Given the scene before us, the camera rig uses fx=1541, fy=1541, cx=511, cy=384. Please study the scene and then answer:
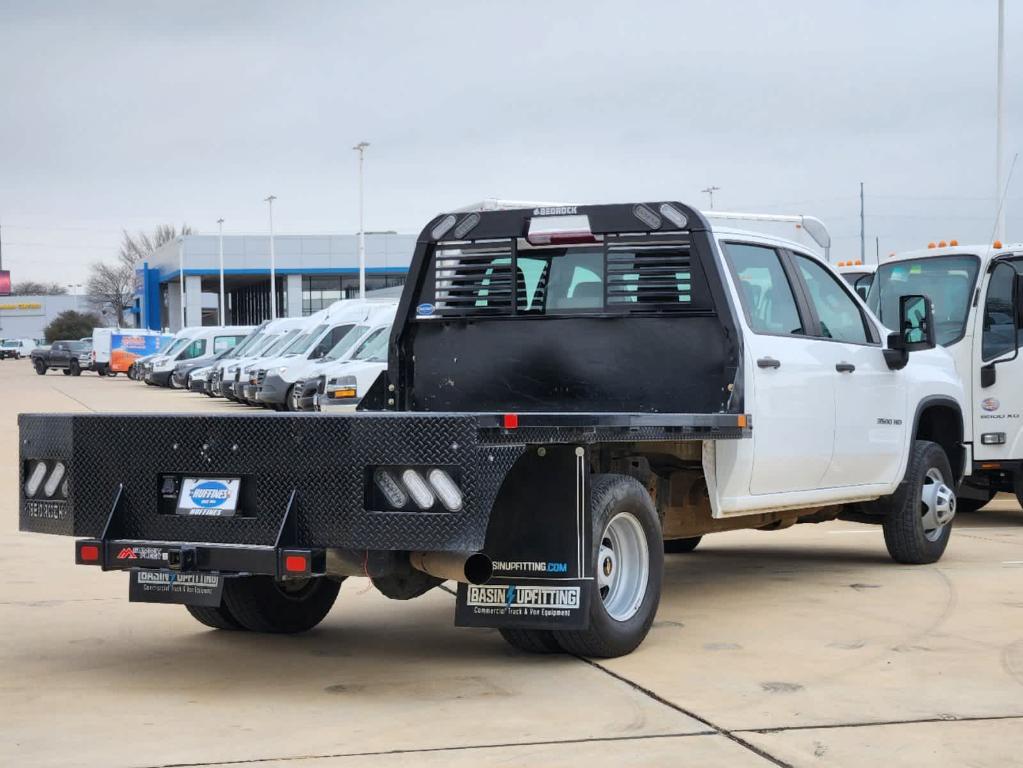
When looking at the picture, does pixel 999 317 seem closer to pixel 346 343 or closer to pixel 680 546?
pixel 680 546

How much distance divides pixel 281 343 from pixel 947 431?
2468 cm

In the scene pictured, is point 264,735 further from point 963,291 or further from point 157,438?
point 963,291

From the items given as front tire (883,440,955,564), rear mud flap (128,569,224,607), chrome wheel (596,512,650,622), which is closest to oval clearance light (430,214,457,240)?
chrome wheel (596,512,650,622)

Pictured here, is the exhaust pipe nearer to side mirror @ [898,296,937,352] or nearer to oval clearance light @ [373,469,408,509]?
oval clearance light @ [373,469,408,509]

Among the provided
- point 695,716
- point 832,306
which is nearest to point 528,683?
point 695,716

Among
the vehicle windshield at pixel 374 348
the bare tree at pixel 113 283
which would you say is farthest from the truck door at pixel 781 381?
the bare tree at pixel 113 283

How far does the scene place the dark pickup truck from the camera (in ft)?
220

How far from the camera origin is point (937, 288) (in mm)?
13398

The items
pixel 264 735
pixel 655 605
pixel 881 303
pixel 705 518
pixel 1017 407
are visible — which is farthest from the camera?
pixel 881 303

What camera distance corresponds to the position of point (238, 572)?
6.53 m

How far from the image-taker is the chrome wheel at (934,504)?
10445 millimetres

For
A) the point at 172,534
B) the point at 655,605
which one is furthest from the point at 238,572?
the point at 655,605

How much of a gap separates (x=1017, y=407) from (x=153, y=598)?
844cm

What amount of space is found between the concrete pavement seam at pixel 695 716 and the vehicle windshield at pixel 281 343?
26.0m
